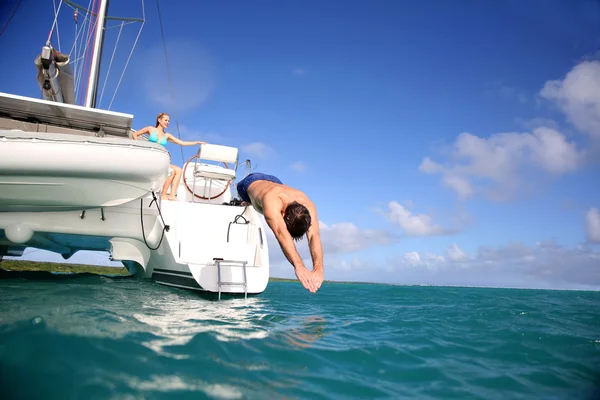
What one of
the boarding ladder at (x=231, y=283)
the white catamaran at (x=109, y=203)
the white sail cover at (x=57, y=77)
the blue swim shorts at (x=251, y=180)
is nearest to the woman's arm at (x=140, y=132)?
the white catamaran at (x=109, y=203)

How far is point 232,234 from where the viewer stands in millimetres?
5914

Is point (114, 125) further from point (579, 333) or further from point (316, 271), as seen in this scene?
point (579, 333)

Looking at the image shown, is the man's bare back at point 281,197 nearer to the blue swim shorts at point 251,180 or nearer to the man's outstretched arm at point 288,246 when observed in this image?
the man's outstretched arm at point 288,246

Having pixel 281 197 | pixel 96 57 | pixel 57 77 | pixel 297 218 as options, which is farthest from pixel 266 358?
pixel 96 57

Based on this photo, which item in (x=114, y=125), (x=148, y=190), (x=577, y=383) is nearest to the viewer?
(x=577, y=383)

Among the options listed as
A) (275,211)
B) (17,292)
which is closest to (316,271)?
(275,211)

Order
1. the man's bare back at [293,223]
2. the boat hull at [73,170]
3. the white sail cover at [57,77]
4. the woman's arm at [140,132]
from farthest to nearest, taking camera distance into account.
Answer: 1. the white sail cover at [57,77]
2. the woman's arm at [140,132]
3. the boat hull at [73,170]
4. the man's bare back at [293,223]

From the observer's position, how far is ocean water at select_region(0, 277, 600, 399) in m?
1.49

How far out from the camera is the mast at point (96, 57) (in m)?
8.06

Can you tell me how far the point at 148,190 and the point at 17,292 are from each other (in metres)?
1.78

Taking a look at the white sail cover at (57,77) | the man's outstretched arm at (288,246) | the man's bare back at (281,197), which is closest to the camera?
the man's outstretched arm at (288,246)

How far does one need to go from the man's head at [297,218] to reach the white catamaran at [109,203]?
146 cm

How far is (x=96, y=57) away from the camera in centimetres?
832

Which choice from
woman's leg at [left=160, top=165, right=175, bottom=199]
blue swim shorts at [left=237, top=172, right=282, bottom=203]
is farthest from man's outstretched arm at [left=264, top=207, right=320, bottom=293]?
woman's leg at [left=160, top=165, right=175, bottom=199]
